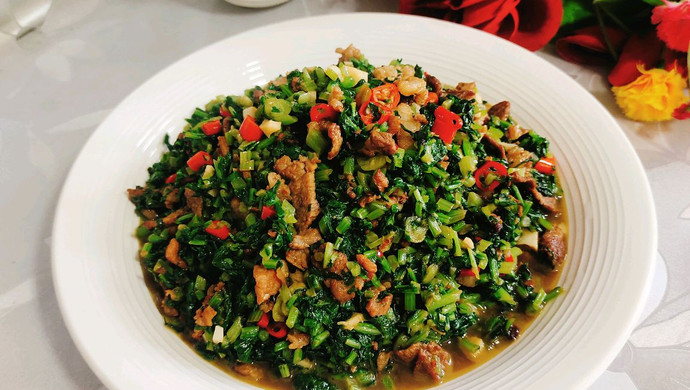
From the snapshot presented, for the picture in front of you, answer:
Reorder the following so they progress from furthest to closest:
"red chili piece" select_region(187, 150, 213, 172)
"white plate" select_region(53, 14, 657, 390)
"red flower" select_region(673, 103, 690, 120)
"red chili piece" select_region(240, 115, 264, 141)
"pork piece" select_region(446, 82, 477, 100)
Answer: "red flower" select_region(673, 103, 690, 120)
"pork piece" select_region(446, 82, 477, 100)
"red chili piece" select_region(187, 150, 213, 172)
"red chili piece" select_region(240, 115, 264, 141)
"white plate" select_region(53, 14, 657, 390)

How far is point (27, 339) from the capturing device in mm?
3496

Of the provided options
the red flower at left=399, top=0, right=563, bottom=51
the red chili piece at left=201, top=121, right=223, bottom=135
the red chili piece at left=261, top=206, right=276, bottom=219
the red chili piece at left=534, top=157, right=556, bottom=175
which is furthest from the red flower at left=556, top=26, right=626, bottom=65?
the red chili piece at left=261, top=206, right=276, bottom=219

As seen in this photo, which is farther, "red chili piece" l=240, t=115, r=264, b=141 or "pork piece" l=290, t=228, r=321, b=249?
"red chili piece" l=240, t=115, r=264, b=141

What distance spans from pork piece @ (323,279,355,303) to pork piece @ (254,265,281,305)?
326 millimetres

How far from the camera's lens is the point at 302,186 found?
121 inches

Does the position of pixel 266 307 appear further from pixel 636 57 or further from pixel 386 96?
pixel 636 57

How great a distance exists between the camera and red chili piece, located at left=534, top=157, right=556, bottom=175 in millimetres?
3658

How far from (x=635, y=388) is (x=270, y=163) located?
2.59 m

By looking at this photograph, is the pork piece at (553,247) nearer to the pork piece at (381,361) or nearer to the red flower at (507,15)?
the pork piece at (381,361)

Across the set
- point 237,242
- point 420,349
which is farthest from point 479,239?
point 237,242

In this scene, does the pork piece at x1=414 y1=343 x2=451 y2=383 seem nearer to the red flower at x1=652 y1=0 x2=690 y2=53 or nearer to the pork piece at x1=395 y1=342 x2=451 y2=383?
the pork piece at x1=395 y1=342 x2=451 y2=383

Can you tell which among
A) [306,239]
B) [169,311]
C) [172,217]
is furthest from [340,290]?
[172,217]

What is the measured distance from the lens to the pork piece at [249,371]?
3014 millimetres

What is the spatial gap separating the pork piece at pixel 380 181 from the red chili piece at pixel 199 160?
1202 mm
